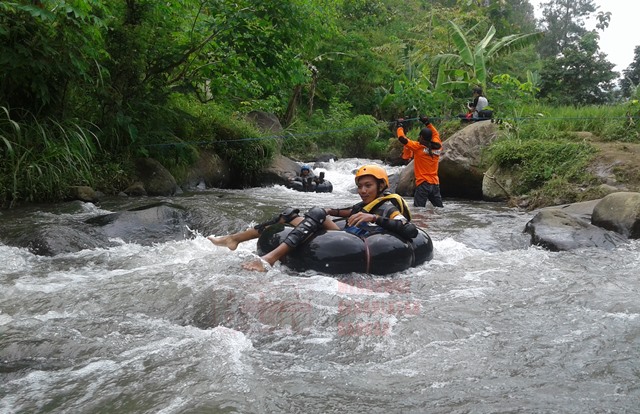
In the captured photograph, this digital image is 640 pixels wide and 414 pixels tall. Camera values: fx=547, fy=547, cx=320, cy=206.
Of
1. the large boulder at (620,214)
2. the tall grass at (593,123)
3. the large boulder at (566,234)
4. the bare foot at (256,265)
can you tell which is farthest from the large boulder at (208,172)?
the large boulder at (620,214)

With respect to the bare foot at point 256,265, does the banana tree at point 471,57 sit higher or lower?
higher

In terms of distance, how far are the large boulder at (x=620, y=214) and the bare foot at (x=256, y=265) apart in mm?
4464

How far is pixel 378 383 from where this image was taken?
2.86 metres

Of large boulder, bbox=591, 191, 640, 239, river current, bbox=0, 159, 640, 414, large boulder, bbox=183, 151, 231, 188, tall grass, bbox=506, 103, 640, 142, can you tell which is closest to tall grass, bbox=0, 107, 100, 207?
river current, bbox=0, 159, 640, 414

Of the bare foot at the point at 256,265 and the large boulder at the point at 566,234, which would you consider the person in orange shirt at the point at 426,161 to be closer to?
the large boulder at the point at 566,234

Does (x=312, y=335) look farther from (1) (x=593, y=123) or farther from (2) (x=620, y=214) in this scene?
(1) (x=593, y=123)

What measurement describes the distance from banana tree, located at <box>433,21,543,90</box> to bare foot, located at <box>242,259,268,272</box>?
1136 cm

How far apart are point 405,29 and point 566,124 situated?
53.4ft

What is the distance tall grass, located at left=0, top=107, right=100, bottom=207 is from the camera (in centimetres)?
724

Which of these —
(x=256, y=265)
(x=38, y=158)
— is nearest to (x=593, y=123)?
(x=256, y=265)

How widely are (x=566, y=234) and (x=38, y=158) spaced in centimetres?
690

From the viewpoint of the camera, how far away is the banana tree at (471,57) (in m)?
14.7

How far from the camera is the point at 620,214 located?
6777 mm

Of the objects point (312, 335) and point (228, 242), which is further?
point (228, 242)
